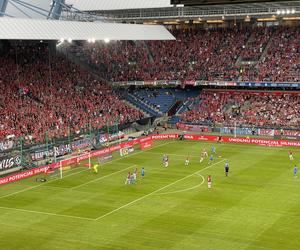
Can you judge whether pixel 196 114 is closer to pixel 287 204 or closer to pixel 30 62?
pixel 30 62

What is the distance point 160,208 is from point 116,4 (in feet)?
161

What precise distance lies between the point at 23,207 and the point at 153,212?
9.92m

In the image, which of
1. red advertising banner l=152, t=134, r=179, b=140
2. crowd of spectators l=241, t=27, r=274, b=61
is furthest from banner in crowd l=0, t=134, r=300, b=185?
crowd of spectators l=241, t=27, r=274, b=61

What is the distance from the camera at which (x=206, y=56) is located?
287 feet

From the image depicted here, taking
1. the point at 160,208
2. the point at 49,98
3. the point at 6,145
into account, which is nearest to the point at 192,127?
the point at 49,98

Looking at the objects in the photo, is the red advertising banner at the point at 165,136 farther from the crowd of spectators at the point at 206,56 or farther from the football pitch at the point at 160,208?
the crowd of spectators at the point at 206,56

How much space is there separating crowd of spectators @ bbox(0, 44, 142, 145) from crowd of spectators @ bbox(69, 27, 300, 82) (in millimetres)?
7312

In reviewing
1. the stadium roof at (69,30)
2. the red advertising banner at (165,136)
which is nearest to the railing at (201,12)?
the stadium roof at (69,30)

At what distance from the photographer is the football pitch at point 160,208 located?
33.7 meters

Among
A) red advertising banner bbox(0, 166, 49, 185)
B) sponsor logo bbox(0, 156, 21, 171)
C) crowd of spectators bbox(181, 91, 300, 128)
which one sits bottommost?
red advertising banner bbox(0, 166, 49, 185)

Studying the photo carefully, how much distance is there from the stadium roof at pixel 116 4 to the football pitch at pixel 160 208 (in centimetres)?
2862

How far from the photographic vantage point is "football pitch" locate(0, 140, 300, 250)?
33.7 metres

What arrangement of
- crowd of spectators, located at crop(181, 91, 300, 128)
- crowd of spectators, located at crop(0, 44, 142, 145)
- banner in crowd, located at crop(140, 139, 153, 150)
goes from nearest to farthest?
1. crowd of spectators, located at crop(0, 44, 142, 145)
2. banner in crowd, located at crop(140, 139, 153, 150)
3. crowd of spectators, located at crop(181, 91, 300, 128)

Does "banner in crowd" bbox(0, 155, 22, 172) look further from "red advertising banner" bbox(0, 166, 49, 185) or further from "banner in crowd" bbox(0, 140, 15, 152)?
"red advertising banner" bbox(0, 166, 49, 185)
